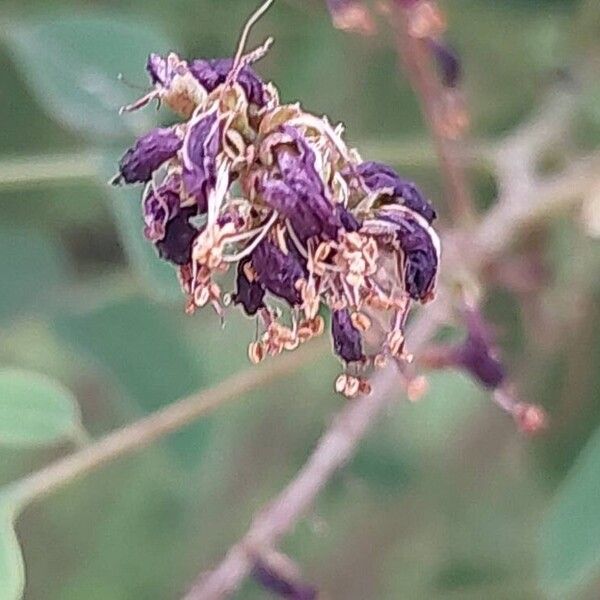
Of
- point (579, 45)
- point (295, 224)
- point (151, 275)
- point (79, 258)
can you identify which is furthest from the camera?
point (79, 258)

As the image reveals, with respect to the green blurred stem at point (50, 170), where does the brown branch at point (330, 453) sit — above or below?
below

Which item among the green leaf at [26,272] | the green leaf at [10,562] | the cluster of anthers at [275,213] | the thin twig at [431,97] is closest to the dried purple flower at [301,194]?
the cluster of anthers at [275,213]

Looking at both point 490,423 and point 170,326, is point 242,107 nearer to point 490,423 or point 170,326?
point 170,326

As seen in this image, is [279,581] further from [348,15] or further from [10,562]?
[348,15]

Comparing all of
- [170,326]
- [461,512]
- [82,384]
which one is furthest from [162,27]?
[461,512]

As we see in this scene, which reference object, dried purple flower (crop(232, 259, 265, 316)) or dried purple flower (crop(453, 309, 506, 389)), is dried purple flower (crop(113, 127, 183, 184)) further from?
dried purple flower (crop(453, 309, 506, 389))

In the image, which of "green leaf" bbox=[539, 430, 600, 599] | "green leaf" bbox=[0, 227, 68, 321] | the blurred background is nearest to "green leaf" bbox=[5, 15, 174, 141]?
the blurred background

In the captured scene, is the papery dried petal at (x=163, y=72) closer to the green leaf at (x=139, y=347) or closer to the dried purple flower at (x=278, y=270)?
the dried purple flower at (x=278, y=270)
